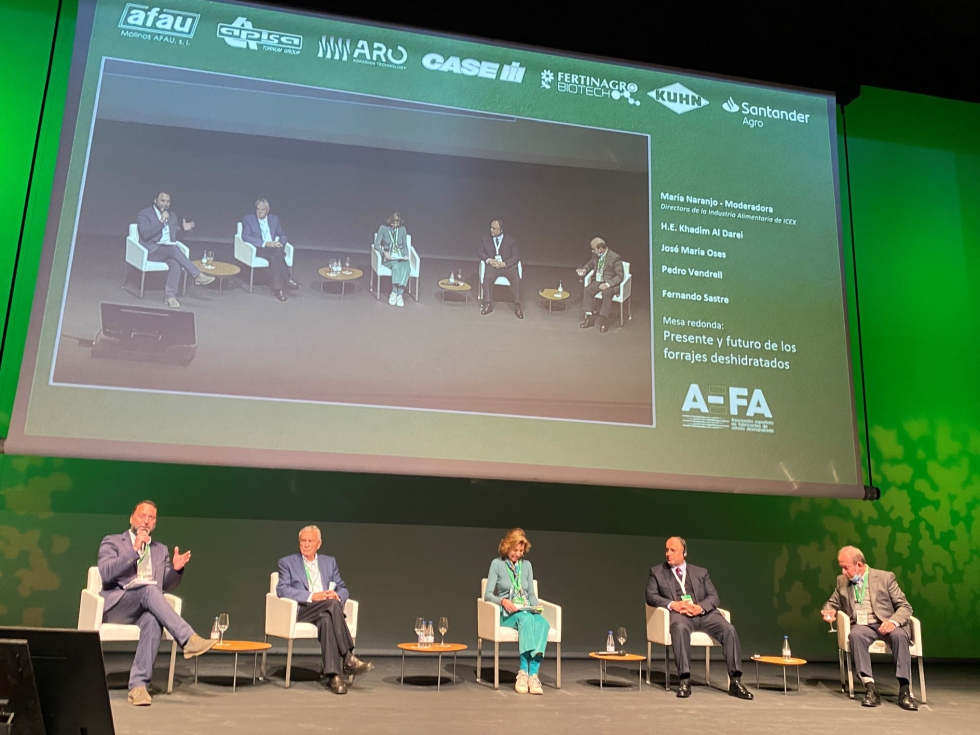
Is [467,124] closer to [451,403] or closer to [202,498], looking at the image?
[451,403]

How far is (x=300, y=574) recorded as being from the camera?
475 centimetres

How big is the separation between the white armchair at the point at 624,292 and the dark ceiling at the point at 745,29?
1.53m

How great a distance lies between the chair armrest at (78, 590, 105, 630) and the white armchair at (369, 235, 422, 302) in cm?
211

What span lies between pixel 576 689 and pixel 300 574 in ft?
5.38

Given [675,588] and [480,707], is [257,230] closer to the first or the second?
[480,707]

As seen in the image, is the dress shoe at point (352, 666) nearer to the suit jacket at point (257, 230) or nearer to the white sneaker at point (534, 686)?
the white sneaker at point (534, 686)

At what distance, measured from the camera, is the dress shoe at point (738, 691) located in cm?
466

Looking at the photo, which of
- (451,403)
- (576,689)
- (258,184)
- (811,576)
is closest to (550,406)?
(451,403)

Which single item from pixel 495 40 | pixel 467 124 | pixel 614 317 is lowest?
pixel 614 317

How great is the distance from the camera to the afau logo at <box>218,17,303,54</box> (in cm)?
509

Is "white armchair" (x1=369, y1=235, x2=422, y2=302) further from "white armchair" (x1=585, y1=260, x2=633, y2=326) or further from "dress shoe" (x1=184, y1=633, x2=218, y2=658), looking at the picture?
"dress shoe" (x1=184, y1=633, x2=218, y2=658)

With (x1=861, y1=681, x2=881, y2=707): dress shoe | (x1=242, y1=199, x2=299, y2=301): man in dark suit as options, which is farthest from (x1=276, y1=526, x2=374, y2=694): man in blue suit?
(x1=861, y1=681, x2=881, y2=707): dress shoe

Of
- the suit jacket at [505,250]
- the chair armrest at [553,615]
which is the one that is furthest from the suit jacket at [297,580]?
the suit jacket at [505,250]

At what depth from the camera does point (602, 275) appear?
5293mm
